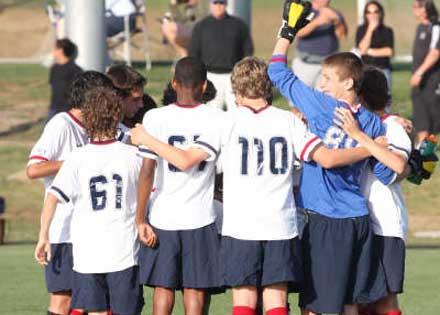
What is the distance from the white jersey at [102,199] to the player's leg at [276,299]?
2.64ft

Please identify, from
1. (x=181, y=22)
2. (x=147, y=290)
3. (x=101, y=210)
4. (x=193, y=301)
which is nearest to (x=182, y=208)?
(x=101, y=210)

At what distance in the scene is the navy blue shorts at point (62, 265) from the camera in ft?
29.0

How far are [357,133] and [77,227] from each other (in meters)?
1.69

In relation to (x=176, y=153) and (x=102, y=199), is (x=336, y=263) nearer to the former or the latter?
(x=176, y=153)

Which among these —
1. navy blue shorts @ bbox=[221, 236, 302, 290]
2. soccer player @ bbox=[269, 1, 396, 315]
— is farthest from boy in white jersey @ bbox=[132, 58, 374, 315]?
soccer player @ bbox=[269, 1, 396, 315]

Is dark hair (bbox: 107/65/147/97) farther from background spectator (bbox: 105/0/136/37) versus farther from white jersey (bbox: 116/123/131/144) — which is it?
background spectator (bbox: 105/0/136/37)

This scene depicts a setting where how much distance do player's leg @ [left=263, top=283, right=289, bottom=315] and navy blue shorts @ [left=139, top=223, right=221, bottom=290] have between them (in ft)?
1.04

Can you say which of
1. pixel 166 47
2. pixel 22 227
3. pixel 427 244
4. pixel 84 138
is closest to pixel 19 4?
pixel 166 47

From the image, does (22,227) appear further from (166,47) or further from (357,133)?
(166,47)

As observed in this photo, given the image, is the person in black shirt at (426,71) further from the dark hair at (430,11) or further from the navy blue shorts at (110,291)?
the navy blue shorts at (110,291)

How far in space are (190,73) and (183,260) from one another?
109 centimetres

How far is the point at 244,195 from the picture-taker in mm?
8242

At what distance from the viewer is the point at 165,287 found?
847 cm

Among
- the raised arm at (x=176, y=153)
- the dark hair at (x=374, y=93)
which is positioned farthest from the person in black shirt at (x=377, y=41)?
the raised arm at (x=176, y=153)
